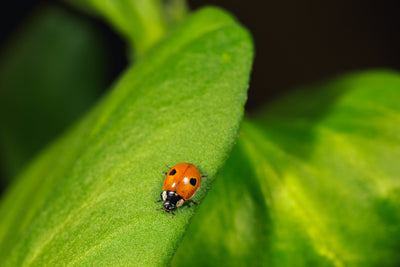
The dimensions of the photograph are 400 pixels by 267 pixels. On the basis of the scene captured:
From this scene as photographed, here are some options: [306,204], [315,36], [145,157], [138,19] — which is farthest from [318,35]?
[145,157]

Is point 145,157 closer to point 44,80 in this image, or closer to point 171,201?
point 171,201

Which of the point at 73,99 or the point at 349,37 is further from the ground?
the point at 73,99

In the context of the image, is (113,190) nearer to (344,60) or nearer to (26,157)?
(26,157)

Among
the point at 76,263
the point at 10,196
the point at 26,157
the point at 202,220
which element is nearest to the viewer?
the point at 76,263

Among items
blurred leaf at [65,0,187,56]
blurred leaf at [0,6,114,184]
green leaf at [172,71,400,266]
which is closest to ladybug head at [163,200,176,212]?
green leaf at [172,71,400,266]

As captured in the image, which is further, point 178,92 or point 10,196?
point 10,196

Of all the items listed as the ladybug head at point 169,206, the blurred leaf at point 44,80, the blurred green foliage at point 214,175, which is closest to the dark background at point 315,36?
the blurred leaf at point 44,80

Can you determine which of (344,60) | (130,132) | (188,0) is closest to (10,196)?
(130,132)
